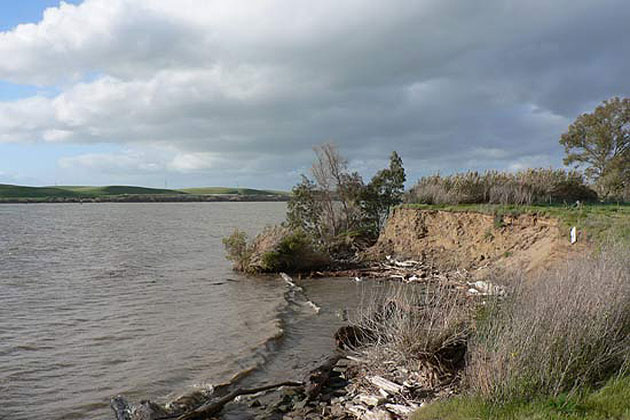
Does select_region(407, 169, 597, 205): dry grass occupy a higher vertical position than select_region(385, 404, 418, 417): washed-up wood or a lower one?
higher

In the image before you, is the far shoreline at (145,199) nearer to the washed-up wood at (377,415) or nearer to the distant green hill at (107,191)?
the distant green hill at (107,191)

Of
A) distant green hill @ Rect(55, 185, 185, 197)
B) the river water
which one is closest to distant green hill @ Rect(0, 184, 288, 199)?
distant green hill @ Rect(55, 185, 185, 197)

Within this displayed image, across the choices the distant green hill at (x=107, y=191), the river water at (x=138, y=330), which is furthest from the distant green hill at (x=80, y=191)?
the river water at (x=138, y=330)

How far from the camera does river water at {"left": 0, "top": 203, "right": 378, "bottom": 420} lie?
31.9ft

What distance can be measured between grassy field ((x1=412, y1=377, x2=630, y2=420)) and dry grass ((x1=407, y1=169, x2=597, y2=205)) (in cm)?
2046

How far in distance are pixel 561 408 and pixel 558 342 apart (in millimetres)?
1070

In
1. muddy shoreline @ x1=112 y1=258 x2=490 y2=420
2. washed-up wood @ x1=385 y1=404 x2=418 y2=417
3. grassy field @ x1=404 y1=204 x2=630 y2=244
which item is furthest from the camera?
grassy field @ x1=404 y1=204 x2=630 y2=244

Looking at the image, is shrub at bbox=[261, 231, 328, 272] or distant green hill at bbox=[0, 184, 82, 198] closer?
shrub at bbox=[261, 231, 328, 272]

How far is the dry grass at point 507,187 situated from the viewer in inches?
1036

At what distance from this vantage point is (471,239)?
886 inches

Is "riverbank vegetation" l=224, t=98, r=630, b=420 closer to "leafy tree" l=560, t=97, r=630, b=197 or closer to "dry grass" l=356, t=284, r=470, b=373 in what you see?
"dry grass" l=356, t=284, r=470, b=373

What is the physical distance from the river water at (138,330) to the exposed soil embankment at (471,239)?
5543 millimetres

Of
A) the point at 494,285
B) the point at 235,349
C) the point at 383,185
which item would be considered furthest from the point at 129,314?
the point at 383,185

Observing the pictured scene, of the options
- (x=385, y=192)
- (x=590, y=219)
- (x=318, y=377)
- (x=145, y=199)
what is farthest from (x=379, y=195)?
(x=145, y=199)
